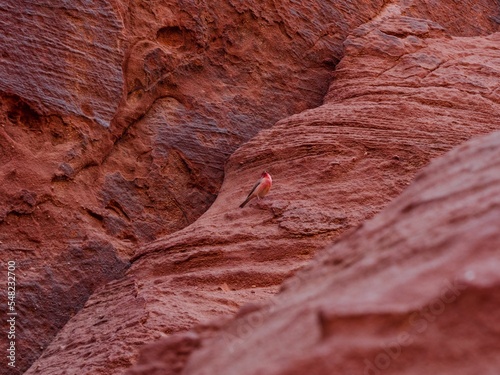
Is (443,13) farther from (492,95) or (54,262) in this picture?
(54,262)

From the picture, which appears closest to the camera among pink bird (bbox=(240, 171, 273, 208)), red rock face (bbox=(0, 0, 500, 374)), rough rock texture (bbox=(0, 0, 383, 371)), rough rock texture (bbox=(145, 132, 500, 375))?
rough rock texture (bbox=(145, 132, 500, 375))

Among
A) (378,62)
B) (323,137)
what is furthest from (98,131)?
(378,62)

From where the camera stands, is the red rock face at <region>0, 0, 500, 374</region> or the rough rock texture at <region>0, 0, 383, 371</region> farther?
the rough rock texture at <region>0, 0, 383, 371</region>

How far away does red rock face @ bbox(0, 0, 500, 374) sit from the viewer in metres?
8.52

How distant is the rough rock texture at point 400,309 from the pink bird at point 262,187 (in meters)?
5.03

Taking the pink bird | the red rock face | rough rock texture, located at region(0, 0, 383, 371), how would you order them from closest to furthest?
the red rock face → the pink bird → rough rock texture, located at region(0, 0, 383, 371)

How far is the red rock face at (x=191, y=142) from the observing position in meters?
8.52

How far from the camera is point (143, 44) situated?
1148 centimetres

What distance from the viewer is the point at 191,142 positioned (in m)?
11.3

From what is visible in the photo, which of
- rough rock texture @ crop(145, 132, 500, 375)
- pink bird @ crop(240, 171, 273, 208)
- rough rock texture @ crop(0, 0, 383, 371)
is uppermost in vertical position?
rough rock texture @ crop(0, 0, 383, 371)

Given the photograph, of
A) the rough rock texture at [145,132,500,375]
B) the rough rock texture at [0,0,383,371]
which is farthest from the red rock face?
the rough rock texture at [145,132,500,375]

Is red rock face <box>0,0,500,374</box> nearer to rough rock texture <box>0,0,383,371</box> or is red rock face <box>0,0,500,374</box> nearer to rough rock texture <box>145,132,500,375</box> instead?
rough rock texture <box>0,0,383,371</box>

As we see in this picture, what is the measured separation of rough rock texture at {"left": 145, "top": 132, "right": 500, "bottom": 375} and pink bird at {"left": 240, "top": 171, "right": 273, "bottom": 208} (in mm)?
5031

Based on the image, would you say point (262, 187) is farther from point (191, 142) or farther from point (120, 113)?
point (120, 113)
